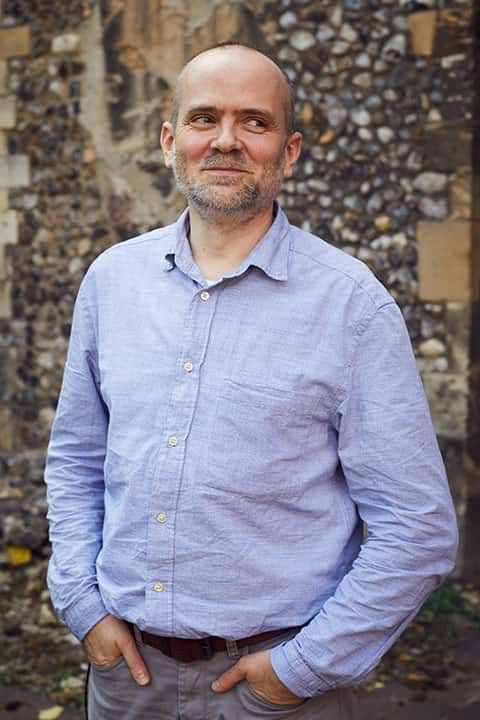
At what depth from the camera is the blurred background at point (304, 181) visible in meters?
4.53

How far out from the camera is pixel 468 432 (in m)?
4.88

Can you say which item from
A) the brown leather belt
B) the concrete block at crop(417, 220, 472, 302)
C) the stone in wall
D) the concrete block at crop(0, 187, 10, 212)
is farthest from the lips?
the concrete block at crop(0, 187, 10, 212)

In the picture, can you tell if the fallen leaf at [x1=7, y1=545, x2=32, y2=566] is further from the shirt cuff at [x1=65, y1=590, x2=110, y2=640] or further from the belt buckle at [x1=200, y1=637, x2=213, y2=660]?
the belt buckle at [x1=200, y1=637, x2=213, y2=660]

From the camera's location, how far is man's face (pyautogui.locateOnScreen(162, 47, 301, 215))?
6.21 ft

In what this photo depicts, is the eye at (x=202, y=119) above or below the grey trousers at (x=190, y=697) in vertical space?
above

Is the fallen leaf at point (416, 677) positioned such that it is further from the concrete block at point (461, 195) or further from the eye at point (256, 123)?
the eye at point (256, 123)

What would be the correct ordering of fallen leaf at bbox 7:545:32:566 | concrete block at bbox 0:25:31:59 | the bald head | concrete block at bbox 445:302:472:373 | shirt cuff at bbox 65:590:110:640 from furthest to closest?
concrete block at bbox 0:25:31:59 < fallen leaf at bbox 7:545:32:566 < concrete block at bbox 445:302:472:373 < shirt cuff at bbox 65:590:110:640 < the bald head

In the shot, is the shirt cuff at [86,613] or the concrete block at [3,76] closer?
the shirt cuff at [86,613]

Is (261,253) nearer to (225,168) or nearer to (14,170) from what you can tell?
(225,168)

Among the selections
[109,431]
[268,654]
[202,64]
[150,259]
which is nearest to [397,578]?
[268,654]

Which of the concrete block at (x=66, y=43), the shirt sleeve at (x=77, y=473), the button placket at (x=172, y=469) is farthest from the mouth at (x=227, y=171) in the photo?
the concrete block at (x=66, y=43)

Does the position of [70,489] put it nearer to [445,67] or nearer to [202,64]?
[202,64]

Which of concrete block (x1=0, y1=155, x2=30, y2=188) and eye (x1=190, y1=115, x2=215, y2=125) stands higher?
eye (x1=190, y1=115, x2=215, y2=125)

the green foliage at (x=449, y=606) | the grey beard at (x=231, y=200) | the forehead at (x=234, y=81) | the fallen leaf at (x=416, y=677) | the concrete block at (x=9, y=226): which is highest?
the forehead at (x=234, y=81)
